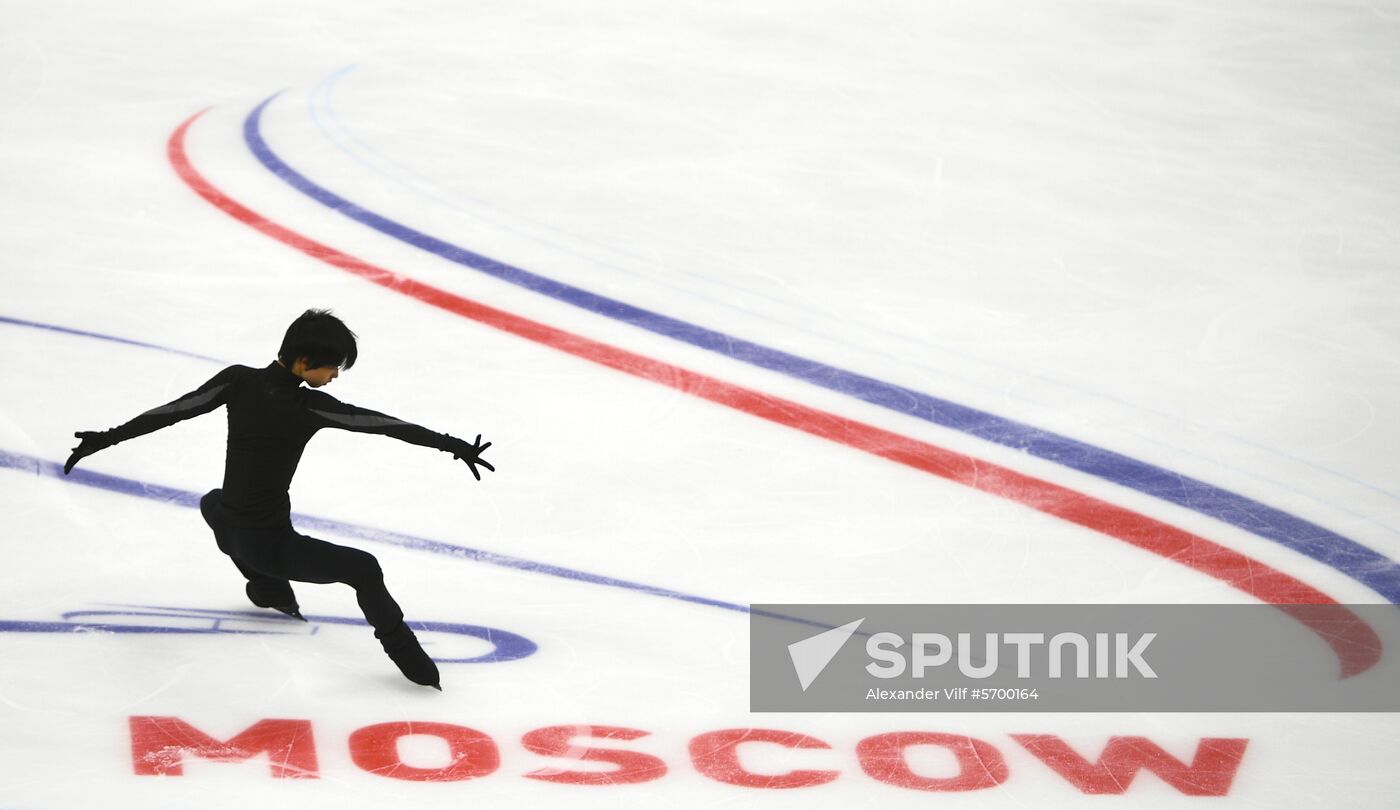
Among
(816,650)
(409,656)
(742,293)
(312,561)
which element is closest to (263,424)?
(312,561)

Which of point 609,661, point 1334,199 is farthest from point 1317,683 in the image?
point 1334,199

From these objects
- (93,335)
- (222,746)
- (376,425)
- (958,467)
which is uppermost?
(93,335)

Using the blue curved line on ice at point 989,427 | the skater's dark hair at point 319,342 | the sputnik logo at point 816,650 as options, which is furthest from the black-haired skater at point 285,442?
the blue curved line on ice at point 989,427

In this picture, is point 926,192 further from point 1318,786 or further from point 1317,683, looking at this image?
point 1318,786

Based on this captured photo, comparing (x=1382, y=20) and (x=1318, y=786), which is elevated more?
(x=1382, y=20)

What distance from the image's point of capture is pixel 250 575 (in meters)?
3.44

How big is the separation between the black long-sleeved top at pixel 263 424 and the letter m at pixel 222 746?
449 millimetres

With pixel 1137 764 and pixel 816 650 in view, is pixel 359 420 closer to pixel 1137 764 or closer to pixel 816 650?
pixel 816 650

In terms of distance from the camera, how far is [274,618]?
3.59 m

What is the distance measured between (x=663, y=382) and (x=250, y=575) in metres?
1.95

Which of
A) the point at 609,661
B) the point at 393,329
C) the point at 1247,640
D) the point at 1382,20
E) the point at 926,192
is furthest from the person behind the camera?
the point at 1382,20

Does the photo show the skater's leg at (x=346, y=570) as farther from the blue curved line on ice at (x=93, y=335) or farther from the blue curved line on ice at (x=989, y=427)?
the blue curved line on ice at (x=989, y=427)

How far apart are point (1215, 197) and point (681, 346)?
3353 mm

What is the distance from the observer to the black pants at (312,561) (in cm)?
316
